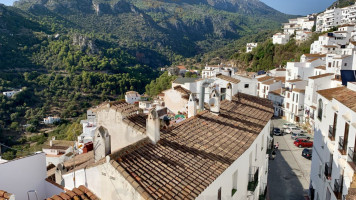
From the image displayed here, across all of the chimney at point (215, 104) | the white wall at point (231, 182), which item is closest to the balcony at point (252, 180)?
the white wall at point (231, 182)

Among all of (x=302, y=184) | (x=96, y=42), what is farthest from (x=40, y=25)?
(x=302, y=184)

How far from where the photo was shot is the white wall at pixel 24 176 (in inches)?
304

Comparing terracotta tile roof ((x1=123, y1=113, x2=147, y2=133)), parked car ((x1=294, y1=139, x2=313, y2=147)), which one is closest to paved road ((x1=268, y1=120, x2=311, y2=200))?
parked car ((x1=294, y1=139, x2=313, y2=147))

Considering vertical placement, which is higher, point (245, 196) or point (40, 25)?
point (40, 25)

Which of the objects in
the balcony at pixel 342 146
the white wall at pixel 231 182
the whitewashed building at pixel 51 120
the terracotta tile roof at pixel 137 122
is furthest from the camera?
the whitewashed building at pixel 51 120

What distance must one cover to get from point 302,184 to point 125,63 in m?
86.4

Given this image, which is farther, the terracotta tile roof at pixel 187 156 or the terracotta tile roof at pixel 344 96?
the terracotta tile roof at pixel 344 96

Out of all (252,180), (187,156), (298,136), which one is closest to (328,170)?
(252,180)

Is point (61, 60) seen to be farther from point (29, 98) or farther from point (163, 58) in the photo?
point (163, 58)

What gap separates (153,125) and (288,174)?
23.4 metres

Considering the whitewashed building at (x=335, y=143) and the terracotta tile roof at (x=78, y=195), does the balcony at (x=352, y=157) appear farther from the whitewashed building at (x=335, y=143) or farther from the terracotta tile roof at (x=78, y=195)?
the terracotta tile roof at (x=78, y=195)

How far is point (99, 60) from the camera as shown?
309 feet

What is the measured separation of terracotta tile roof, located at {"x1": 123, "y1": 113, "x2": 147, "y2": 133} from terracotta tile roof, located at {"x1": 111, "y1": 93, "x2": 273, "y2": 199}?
544 mm

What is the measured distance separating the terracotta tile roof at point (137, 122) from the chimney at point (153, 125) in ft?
0.96
